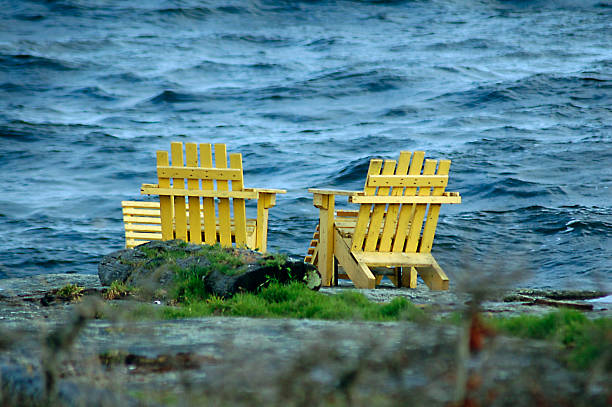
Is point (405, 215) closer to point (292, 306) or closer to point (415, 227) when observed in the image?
point (415, 227)

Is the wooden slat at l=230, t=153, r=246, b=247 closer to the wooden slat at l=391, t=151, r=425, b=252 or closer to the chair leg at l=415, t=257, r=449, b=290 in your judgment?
the wooden slat at l=391, t=151, r=425, b=252

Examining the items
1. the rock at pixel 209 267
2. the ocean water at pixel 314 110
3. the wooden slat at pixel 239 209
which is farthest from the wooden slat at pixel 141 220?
the ocean water at pixel 314 110

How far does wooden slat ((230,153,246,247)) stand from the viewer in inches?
314

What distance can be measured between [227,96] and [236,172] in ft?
58.9

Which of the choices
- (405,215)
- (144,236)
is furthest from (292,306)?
(144,236)

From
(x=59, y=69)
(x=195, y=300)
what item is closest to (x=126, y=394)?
(x=195, y=300)

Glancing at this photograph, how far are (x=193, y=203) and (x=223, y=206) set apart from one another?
1.26ft

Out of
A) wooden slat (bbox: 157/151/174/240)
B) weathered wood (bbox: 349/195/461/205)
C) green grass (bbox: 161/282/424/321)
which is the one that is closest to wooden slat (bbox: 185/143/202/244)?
wooden slat (bbox: 157/151/174/240)

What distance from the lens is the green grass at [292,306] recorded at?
491 centimetres

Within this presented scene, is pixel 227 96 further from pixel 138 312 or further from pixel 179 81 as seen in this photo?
pixel 138 312

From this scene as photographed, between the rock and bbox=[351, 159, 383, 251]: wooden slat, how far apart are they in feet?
5.85

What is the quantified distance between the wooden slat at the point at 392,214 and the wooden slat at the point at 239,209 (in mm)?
1751

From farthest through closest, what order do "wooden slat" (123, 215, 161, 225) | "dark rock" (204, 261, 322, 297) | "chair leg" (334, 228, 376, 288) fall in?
"wooden slat" (123, 215, 161, 225) → "chair leg" (334, 228, 376, 288) → "dark rock" (204, 261, 322, 297)

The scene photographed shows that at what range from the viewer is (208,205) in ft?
26.5
